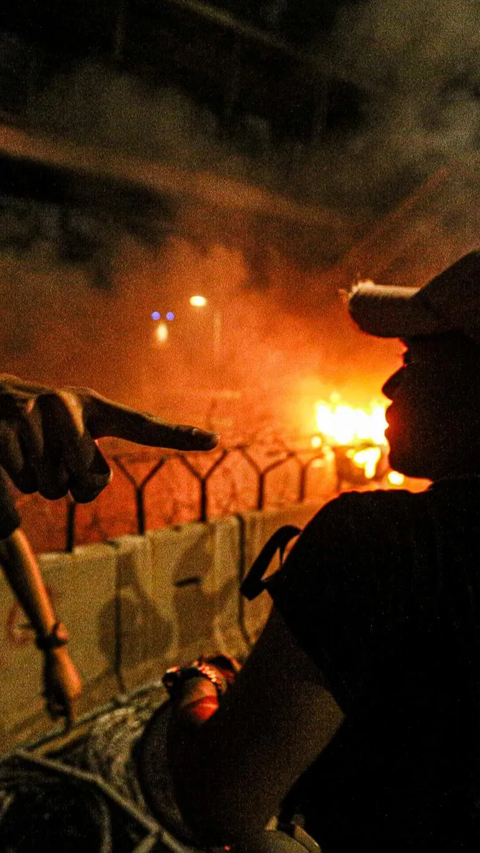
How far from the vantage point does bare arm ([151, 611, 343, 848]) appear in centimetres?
127

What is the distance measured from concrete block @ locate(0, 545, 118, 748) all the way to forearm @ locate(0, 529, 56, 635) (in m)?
0.37

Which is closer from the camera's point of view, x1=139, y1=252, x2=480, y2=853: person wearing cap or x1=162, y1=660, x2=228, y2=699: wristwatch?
x1=139, y1=252, x2=480, y2=853: person wearing cap

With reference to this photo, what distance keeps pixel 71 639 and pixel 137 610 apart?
50 cm

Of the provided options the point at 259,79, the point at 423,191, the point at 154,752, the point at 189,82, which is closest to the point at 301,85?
the point at 259,79

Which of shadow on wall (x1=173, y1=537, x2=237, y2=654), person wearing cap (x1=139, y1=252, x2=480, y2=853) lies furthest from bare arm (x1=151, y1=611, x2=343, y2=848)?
shadow on wall (x1=173, y1=537, x2=237, y2=654)

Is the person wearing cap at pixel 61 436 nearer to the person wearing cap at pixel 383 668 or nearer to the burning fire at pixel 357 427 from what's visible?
the person wearing cap at pixel 383 668

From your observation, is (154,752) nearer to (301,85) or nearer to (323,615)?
(323,615)

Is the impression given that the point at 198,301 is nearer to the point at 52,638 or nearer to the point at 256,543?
the point at 256,543

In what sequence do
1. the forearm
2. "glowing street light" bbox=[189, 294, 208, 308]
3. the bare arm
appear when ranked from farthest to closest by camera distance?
"glowing street light" bbox=[189, 294, 208, 308]
the forearm
the bare arm

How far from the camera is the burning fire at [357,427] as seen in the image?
683 cm

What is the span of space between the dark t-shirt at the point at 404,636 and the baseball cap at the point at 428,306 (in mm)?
420

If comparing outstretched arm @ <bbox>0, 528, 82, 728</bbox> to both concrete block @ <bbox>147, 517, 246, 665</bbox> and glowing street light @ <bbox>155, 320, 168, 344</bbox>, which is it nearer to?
concrete block @ <bbox>147, 517, 246, 665</bbox>

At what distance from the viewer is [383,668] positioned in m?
1.19

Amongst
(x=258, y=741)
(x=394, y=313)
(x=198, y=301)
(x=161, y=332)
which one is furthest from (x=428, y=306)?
(x=161, y=332)
